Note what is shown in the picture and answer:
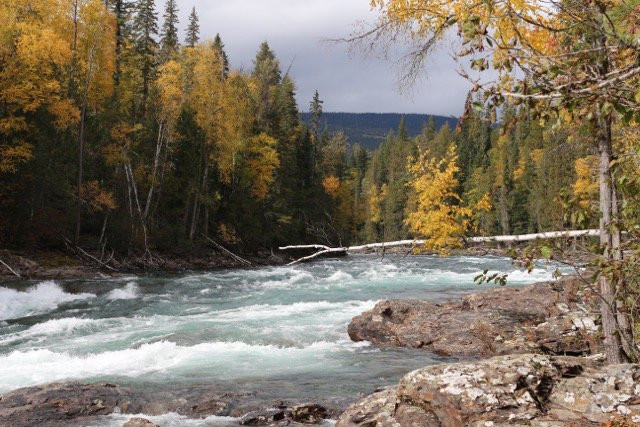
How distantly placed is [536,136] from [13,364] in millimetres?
81268

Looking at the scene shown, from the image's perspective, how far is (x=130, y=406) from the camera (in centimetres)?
772

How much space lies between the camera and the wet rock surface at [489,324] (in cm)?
1048

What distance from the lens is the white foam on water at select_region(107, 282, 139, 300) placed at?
1884 cm

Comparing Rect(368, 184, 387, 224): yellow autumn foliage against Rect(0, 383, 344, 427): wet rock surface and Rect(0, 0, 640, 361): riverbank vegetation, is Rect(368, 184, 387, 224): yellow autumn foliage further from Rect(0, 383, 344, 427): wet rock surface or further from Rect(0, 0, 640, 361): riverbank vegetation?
Rect(0, 383, 344, 427): wet rock surface

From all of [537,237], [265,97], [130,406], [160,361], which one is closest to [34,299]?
[160,361]

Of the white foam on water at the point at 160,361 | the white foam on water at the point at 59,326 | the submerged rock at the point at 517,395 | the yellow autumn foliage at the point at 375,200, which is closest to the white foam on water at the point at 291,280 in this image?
the white foam on water at the point at 59,326

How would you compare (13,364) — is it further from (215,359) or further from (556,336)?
(556,336)

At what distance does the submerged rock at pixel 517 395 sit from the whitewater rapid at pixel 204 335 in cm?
367

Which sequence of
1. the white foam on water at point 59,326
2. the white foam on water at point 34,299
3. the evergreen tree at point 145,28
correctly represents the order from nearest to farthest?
the white foam on water at point 59,326, the white foam on water at point 34,299, the evergreen tree at point 145,28

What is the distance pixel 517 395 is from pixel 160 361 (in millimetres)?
7880

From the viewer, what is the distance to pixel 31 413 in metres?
7.22

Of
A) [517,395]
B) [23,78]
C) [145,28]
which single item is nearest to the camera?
[517,395]

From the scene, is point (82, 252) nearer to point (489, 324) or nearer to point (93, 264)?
point (93, 264)

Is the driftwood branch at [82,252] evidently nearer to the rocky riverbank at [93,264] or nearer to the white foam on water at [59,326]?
the rocky riverbank at [93,264]
